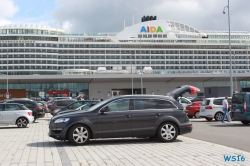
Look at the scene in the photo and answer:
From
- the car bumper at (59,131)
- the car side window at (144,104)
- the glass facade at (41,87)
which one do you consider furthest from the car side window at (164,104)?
the glass facade at (41,87)

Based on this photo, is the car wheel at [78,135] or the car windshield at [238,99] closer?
the car wheel at [78,135]

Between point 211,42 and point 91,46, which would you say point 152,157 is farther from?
point 211,42

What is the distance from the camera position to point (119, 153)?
29.8ft

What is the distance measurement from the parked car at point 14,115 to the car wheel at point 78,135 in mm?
9333

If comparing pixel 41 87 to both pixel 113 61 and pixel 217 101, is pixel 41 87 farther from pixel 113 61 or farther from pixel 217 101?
pixel 217 101

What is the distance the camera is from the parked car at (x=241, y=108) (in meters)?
17.7

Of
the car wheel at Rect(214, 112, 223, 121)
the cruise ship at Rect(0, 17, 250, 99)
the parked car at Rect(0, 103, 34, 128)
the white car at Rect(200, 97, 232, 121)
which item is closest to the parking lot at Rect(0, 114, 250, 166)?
the parked car at Rect(0, 103, 34, 128)

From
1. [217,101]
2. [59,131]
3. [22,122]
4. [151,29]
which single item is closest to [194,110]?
[217,101]

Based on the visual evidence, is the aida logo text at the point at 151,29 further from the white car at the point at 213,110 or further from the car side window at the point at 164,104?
the car side window at the point at 164,104

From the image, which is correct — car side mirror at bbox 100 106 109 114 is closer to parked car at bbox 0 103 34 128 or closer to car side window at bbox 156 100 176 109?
car side window at bbox 156 100 176 109

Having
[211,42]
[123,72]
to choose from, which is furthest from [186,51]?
[123,72]

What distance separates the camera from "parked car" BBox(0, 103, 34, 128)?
18.9 m

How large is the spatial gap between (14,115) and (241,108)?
11757 millimetres

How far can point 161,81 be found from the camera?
77.2 meters
